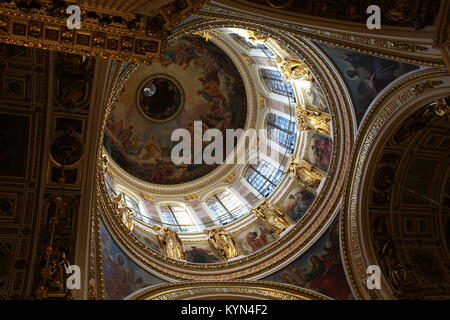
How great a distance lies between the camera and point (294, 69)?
602 inches

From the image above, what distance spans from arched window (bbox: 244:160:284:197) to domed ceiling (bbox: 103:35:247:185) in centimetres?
226

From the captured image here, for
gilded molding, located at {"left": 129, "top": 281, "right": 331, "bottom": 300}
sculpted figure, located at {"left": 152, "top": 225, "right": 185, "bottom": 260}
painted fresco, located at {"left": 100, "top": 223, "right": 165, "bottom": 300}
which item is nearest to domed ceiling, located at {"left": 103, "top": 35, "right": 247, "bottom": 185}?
sculpted figure, located at {"left": 152, "top": 225, "right": 185, "bottom": 260}

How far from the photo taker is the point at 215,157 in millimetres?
22031

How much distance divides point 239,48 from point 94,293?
37.5 feet

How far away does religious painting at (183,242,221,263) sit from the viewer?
16609 mm

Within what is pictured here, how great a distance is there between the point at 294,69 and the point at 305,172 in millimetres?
3685

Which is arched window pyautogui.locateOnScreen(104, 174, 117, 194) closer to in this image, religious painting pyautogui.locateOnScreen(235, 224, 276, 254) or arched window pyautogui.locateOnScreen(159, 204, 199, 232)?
arched window pyautogui.locateOnScreen(159, 204, 199, 232)

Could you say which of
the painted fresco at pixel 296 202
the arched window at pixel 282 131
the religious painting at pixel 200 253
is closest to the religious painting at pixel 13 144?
the religious painting at pixel 200 253

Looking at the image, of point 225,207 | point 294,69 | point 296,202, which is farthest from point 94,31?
point 225,207

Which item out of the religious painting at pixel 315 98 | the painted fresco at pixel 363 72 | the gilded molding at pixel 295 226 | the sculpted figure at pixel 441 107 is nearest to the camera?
the sculpted figure at pixel 441 107

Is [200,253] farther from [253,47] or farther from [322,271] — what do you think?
[253,47]

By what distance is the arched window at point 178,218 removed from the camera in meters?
18.1

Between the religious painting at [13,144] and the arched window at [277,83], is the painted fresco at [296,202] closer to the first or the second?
the arched window at [277,83]

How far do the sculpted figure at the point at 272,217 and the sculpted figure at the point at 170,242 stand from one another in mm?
3095
